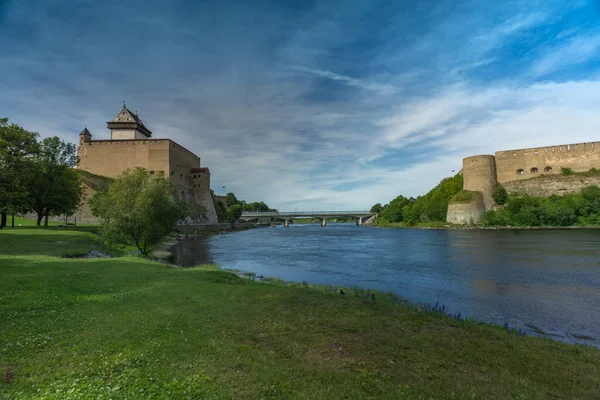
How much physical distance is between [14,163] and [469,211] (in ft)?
190

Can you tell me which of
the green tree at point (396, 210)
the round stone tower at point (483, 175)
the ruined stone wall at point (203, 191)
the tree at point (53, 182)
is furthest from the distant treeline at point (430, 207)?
the tree at point (53, 182)

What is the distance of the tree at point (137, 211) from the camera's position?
19.4 meters

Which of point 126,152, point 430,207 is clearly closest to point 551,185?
point 430,207

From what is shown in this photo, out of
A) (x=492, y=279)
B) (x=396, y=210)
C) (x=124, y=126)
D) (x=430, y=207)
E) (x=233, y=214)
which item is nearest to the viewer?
(x=492, y=279)

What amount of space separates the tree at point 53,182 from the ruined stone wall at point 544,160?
64.4 m

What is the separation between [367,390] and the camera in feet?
12.3

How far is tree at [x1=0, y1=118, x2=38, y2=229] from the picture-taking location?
20031mm

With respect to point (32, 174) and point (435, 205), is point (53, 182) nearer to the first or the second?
point (32, 174)

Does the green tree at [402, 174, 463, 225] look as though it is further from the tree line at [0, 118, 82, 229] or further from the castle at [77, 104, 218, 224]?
the tree line at [0, 118, 82, 229]

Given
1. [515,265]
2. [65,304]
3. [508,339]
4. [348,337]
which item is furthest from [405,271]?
[65,304]

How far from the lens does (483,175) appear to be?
54500 mm

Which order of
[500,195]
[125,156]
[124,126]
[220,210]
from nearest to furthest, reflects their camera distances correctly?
[500,195]
[125,156]
[124,126]
[220,210]

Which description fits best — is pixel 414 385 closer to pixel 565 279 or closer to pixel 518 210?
pixel 565 279

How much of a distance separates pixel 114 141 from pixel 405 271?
6096 centimetres
